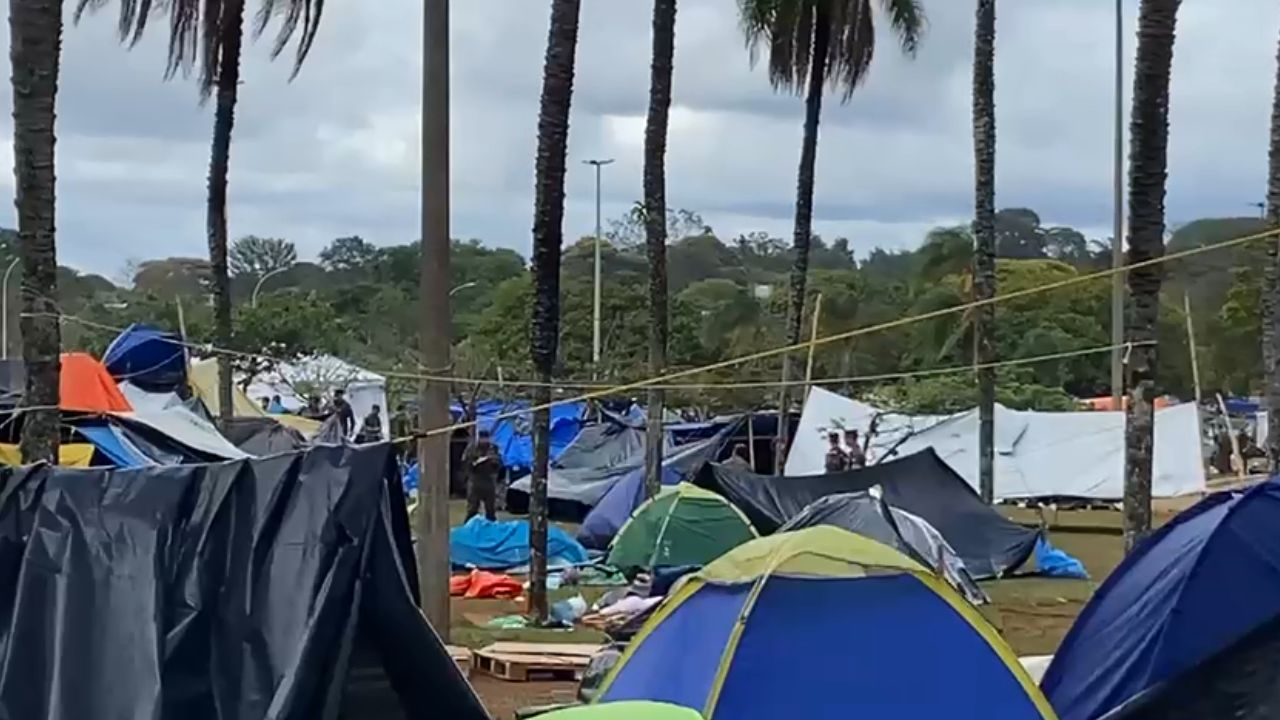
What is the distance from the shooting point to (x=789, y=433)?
2723cm

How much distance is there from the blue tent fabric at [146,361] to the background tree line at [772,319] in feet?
41.9

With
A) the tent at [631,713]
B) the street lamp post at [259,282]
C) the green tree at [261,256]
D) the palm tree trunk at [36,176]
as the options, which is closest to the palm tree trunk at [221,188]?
the palm tree trunk at [36,176]

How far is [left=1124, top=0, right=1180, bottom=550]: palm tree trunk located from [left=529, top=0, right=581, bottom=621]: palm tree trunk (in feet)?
16.2

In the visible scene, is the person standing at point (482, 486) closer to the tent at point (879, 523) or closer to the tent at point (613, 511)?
the tent at point (613, 511)

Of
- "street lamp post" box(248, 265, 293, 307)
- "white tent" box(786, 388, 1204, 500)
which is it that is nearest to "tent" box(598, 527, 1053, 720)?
"white tent" box(786, 388, 1204, 500)

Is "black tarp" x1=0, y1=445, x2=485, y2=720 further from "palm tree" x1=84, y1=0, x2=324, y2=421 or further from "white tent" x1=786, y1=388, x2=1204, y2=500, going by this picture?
"white tent" x1=786, y1=388, x2=1204, y2=500

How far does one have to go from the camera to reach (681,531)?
18172mm

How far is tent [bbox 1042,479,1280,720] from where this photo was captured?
306 inches

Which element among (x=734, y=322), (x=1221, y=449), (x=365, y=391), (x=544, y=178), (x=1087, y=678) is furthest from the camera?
(x=734, y=322)

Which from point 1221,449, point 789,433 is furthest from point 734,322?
point 789,433

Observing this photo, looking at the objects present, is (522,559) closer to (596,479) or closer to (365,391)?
(596,479)

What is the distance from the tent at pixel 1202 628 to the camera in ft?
25.5

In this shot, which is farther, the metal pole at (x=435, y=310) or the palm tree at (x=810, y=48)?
the palm tree at (x=810, y=48)

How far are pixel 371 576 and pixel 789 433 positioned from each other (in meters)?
21.0
